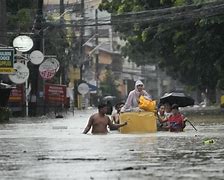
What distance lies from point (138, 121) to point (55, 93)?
25.6 metres

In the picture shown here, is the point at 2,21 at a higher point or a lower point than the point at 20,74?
higher

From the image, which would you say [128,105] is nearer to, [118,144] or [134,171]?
[118,144]

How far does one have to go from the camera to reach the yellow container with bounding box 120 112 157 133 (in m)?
19.8

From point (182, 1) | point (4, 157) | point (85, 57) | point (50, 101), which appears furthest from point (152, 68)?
point (4, 157)

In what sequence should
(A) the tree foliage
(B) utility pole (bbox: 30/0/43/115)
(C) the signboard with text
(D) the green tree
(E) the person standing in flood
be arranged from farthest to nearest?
(D) the green tree → (B) utility pole (bbox: 30/0/43/115) → (A) the tree foliage → (C) the signboard with text → (E) the person standing in flood

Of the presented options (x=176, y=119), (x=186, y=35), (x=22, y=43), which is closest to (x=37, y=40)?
(x=22, y=43)

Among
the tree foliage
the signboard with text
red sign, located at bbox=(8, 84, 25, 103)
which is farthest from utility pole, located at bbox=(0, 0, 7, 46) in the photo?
the tree foliage

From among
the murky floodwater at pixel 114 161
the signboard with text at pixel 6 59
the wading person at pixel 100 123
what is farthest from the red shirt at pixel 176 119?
the signboard with text at pixel 6 59

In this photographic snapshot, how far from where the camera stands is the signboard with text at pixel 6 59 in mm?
29880

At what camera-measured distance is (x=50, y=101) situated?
45.1 metres

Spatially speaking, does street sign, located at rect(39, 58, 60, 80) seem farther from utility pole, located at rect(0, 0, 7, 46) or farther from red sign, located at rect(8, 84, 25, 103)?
utility pole, located at rect(0, 0, 7, 46)

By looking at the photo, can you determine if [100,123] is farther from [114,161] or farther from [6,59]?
[6,59]

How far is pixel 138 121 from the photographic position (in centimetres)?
1983

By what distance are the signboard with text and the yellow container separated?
11.1 m
